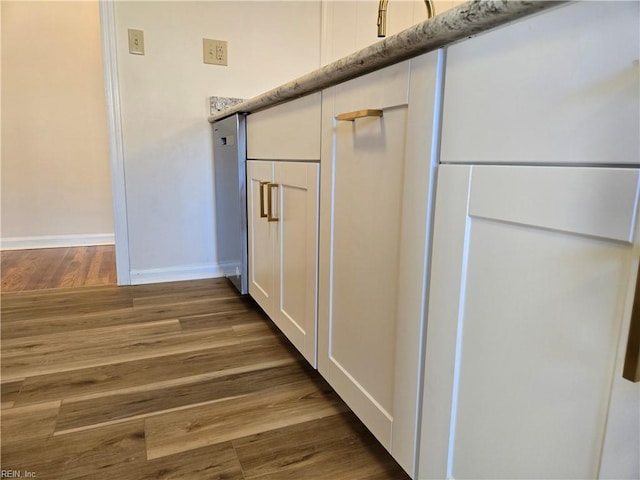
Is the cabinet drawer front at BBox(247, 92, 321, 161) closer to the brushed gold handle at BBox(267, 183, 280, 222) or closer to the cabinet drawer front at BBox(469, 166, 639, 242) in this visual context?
the brushed gold handle at BBox(267, 183, 280, 222)

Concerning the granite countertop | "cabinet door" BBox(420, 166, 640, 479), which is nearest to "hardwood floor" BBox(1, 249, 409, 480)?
"cabinet door" BBox(420, 166, 640, 479)

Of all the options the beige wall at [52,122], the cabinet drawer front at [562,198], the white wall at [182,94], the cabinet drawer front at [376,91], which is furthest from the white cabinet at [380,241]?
the beige wall at [52,122]

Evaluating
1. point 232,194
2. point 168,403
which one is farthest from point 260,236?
point 168,403

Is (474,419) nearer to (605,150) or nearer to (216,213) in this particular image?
(605,150)

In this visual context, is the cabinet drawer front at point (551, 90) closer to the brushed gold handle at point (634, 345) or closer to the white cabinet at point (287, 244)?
the brushed gold handle at point (634, 345)

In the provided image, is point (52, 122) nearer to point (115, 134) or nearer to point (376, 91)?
point (115, 134)

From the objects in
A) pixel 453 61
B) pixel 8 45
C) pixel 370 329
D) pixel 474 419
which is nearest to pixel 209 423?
pixel 370 329

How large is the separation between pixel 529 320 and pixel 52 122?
3.78 meters

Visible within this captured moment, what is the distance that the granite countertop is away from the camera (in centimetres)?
54

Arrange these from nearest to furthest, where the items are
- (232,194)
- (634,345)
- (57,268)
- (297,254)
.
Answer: (634,345) < (297,254) < (232,194) < (57,268)

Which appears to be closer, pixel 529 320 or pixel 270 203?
pixel 529 320

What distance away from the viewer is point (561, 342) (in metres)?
0.52

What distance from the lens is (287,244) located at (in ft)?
4.68

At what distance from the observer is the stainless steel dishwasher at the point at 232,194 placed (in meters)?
1.92
